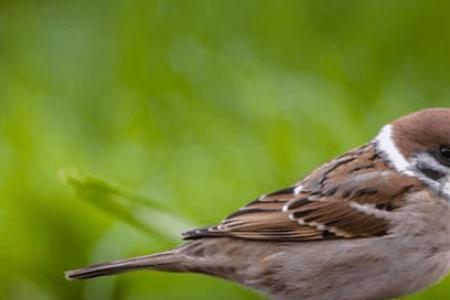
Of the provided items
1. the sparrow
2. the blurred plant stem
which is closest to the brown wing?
the sparrow

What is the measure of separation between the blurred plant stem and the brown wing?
0.21 m

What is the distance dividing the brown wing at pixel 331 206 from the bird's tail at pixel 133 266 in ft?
0.23

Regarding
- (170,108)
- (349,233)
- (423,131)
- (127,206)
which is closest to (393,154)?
(423,131)

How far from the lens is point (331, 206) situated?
4770mm

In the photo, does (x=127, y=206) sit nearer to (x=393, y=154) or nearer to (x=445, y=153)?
(x=393, y=154)

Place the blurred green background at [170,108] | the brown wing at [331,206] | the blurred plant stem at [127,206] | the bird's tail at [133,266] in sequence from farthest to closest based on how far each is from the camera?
the blurred green background at [170,108] → the blurred plant stem at [127,206] → the brown wing at [331,206] → the bird's tail at [133,266]

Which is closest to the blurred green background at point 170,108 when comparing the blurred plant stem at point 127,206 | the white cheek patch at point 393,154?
the blurred plant stem at point 127,206

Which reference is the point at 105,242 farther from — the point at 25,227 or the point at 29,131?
the point at 29,131

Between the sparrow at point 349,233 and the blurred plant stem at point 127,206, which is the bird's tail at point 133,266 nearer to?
the sparrow at point 349,233

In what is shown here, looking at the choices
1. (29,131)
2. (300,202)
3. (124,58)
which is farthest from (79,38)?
(300,202)

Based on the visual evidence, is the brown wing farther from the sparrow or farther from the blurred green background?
the blurred green background

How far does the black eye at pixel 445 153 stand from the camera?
181 inches

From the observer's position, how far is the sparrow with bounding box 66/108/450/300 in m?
4.55

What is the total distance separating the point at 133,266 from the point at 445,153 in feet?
2.55
